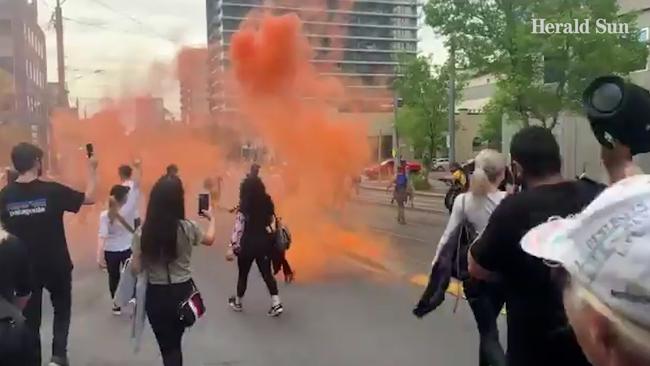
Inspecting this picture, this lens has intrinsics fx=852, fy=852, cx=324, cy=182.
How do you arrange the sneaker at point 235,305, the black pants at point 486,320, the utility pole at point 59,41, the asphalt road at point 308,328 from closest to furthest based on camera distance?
1. the black pants at point 486,320
2. the asphalt road at point 308,328
3. the sneaker at point 235,305
4. the utility pole at point 59,41

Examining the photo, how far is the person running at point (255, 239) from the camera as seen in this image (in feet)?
30.4

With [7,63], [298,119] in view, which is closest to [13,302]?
[298,119]

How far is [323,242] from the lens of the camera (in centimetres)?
1495

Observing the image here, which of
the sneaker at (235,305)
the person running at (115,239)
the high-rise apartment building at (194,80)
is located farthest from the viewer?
the high-rise apartment building at (194,80)

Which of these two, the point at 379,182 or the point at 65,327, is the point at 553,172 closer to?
the point at 65,327

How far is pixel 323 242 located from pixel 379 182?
32.5 meters

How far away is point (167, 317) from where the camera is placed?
5352 mm

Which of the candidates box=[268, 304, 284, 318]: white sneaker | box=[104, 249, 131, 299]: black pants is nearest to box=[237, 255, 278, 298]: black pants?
box=[268, 304, 284, 318]: white sneaker

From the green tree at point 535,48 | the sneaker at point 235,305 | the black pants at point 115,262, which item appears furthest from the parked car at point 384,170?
the black pants at point 115,262

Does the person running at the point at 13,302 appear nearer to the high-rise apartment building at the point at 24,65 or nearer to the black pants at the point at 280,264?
the black pants at the point at 280,264

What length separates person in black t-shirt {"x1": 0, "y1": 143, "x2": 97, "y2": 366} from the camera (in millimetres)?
5812

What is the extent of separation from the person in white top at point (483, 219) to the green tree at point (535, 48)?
2055 cm

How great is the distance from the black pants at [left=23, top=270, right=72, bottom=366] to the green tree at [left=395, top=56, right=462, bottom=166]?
38.4 metres

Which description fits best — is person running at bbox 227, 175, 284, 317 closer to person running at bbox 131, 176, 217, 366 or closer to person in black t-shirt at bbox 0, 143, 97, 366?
person in black t-shirt at bbox 0, 143, 97, 366
